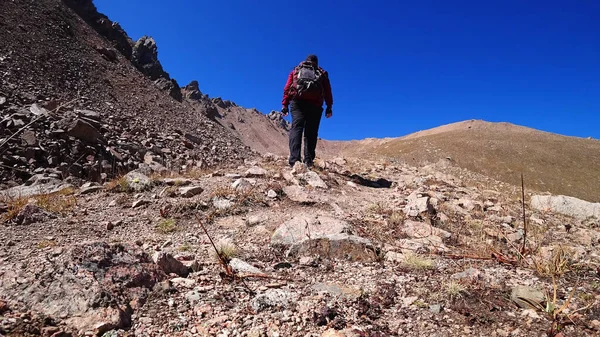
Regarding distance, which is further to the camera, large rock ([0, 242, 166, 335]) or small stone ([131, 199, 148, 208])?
small stone ([131, 199, 148, 208])

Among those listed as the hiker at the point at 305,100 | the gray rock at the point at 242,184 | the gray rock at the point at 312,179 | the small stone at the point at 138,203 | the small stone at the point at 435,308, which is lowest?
the small stone at the point at 435,308

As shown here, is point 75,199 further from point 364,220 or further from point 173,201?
point 364,220

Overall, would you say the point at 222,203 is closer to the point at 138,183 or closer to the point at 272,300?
the point at 138,183

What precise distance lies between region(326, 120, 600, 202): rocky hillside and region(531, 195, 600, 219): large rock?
2972 cm

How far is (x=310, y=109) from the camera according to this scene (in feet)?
23.7

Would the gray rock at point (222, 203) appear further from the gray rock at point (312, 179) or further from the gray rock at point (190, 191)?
the gray rock at point (312, 179)

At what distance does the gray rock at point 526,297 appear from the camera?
2090 mm

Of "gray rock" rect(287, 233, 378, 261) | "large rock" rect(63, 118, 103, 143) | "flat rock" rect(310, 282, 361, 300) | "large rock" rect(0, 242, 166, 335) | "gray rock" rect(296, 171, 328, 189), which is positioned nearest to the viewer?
"large rock" rect(0, 242, 166, 335)

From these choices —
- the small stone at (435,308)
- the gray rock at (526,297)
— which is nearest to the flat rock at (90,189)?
the small stone at (435,308)

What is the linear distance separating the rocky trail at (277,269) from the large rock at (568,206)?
4.89 ft

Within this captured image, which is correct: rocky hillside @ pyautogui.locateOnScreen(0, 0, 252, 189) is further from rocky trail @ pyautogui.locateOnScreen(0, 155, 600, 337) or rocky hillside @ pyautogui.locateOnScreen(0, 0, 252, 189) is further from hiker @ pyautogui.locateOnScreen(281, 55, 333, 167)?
hiker @ pyautogui.locateOnScreen(281, 55, 333, 167)

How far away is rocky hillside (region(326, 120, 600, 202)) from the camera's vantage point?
39816mm

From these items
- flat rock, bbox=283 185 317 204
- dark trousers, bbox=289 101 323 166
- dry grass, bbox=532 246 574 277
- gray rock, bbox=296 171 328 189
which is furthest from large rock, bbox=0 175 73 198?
dry grass, bbox=532 246 574 277

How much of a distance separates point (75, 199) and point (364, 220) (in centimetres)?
415
